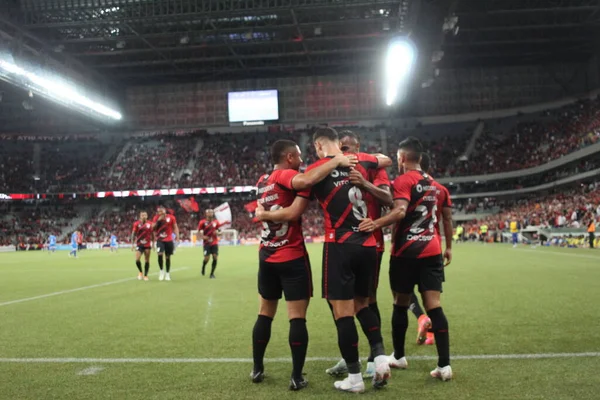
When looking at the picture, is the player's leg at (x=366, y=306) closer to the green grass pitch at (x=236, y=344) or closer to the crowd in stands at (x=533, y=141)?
the green grass pitch at (x=236, y=344)

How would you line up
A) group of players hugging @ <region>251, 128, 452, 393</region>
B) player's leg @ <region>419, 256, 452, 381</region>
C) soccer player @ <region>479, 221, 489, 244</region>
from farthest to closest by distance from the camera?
soccer player @ <region>479, 221, 489, 244</region> → player's leg @ <region>419, 256, 452, 381</region> → group of players hugging @ <region>251, 128, 452, 393</region>

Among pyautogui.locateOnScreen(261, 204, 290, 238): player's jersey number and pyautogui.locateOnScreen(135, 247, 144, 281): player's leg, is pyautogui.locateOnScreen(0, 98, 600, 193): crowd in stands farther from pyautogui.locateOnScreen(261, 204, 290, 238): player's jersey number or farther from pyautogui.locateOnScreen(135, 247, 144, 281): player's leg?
pyautogui.locateOnScreen(261, 204, 290, 238): player's jersey number

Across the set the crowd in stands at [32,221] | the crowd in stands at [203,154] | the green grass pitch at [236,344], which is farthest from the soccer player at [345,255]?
the crowd in stands at [32,221]

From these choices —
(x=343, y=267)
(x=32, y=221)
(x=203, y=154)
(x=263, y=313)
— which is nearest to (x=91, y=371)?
(x=263, y=313)

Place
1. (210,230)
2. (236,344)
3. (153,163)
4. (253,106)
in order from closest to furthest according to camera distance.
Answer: (236,344)
(210,230)
(253,106)
(153,163)

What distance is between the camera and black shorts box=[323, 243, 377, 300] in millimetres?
4297

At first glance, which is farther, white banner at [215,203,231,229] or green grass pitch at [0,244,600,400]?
white banner at [215,203,231,229]

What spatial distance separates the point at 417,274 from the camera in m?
4.89

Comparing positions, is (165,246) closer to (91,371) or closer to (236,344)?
(236,344)

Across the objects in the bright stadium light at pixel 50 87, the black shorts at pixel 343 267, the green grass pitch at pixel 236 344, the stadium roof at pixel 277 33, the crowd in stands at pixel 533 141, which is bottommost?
the green grass pitch at pixel 236 344

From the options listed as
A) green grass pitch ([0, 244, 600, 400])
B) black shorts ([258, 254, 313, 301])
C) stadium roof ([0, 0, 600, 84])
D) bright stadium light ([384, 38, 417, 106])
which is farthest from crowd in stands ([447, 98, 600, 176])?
black shorts ([258, 254, 313, 301])

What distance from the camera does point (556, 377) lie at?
4.45 meters

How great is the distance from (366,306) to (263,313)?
3.15 ft

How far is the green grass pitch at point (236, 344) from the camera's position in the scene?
171 inches
